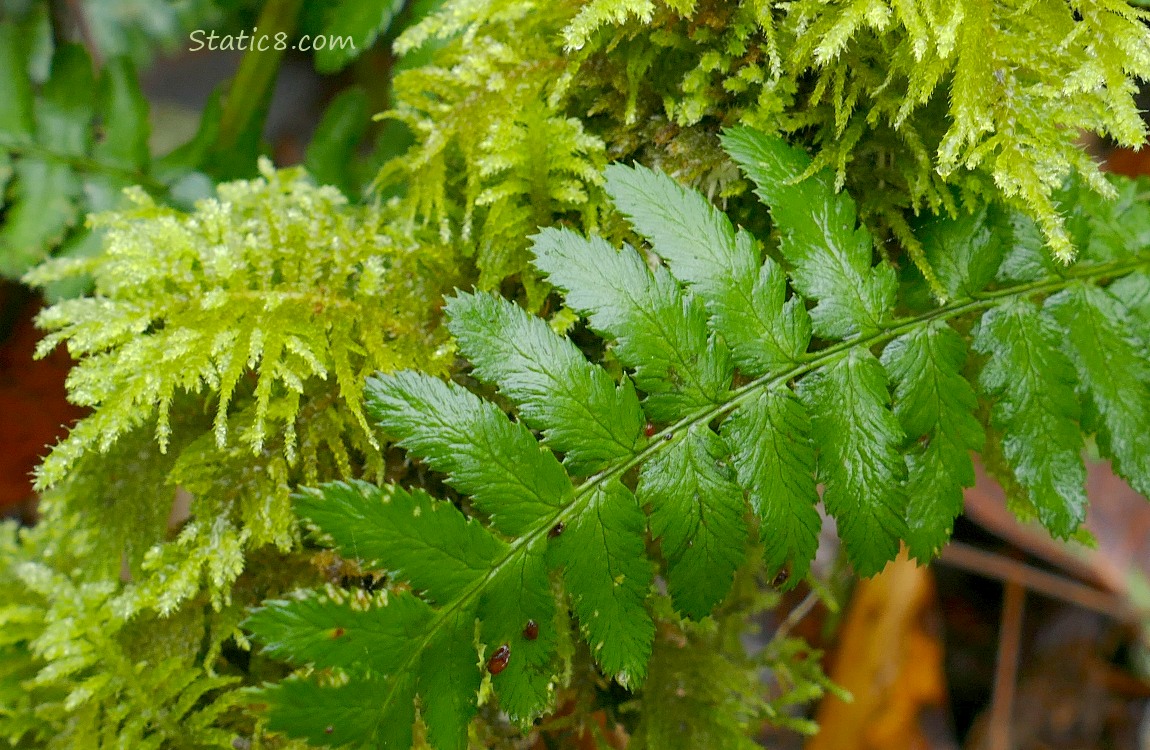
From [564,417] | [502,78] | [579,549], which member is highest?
[502,78]

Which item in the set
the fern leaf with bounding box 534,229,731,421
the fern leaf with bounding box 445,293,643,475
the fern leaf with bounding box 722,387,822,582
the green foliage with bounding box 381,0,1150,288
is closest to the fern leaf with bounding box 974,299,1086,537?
the green foliage with bounding box 381,0,1150,288

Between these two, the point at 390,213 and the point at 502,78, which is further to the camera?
the point at 390,213

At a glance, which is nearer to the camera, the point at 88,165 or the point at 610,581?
the point at 610,581

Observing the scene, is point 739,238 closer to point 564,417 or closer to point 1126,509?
point 564,417

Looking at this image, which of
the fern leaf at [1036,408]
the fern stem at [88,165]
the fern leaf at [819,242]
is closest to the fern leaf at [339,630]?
the fern leaf at [819,242]

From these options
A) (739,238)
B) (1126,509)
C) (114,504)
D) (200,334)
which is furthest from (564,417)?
(1126,509)

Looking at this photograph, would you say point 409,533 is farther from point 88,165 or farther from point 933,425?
point 88,165

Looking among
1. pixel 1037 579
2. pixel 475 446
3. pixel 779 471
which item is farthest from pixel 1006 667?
pixel 475 446
